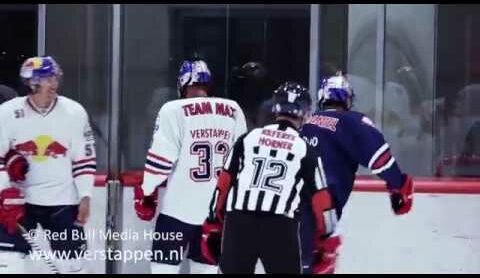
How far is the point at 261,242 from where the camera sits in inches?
239

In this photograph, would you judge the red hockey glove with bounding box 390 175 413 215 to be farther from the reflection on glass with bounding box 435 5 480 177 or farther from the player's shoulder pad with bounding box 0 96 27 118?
the player's shoulder pad with bounding box 0 96 27 118

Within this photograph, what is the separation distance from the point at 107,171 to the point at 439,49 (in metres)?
2.33

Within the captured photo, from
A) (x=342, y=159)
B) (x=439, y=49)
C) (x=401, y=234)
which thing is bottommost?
(x=401, y=234)

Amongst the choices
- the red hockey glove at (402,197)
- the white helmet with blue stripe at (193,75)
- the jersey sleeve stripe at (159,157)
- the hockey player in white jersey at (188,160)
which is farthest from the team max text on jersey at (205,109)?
the red hockey glove at (402,197)

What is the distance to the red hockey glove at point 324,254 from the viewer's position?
259 inches

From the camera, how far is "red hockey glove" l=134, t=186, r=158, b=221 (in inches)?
289

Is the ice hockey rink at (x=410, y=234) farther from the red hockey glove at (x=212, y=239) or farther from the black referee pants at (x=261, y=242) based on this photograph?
the black referee pants at (x=261, y=242)

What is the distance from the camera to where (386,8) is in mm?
7977

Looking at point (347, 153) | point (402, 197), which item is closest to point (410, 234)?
point (402, 197)

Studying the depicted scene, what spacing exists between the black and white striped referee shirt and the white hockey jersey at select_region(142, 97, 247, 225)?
1009mm

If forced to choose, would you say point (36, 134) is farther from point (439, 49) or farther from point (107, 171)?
point (439, 49)

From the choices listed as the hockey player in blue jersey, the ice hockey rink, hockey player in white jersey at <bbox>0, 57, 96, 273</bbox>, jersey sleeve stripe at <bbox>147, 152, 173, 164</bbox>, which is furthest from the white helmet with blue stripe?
the ice hockey rink

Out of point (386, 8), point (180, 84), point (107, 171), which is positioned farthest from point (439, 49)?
point (107, 171)

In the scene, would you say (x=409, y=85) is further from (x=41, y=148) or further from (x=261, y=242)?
(x=41, y=148)
